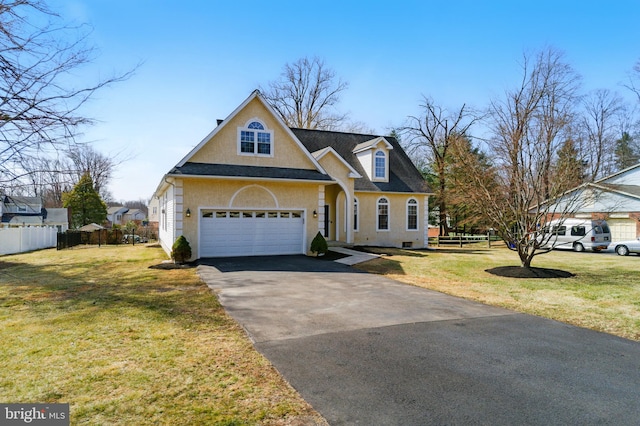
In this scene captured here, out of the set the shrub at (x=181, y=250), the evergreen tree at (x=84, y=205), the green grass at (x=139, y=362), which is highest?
the evergreen tree at (x=84, y=205)

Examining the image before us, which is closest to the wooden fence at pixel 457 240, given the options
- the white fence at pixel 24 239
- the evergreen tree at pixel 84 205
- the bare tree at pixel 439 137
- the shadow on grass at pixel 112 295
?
the bare tree at pixel 439 137

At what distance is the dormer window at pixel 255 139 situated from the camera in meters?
17.2

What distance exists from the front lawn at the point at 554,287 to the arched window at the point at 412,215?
6.85 m

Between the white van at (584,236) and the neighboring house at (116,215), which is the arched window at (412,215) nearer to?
the white van at (584,236)

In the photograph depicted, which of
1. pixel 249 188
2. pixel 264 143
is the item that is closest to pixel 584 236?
pixel 264 143

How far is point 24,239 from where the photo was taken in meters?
24.0

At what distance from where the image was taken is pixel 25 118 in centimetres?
855

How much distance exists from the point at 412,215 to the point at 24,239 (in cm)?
2461

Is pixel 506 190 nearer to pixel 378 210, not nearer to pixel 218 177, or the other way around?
pixel 378 210

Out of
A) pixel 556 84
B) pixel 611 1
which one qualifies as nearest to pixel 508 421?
pixel 611 1

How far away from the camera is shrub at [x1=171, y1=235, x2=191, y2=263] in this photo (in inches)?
→ 585

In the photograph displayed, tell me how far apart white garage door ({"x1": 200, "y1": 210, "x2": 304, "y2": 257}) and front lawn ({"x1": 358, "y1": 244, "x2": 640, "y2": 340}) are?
3.97 metres

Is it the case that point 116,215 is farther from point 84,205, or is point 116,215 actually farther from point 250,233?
point 250,233

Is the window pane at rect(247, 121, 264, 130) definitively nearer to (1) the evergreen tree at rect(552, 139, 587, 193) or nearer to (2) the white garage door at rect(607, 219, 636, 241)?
(1) the evergreen tree at rect(552, 139, 587, 193)
